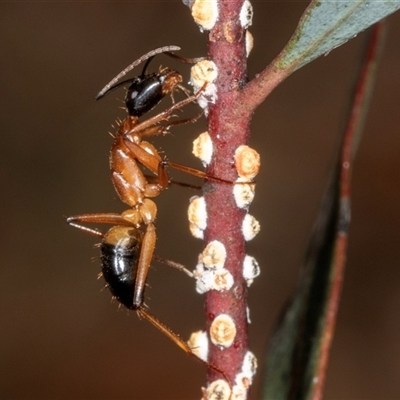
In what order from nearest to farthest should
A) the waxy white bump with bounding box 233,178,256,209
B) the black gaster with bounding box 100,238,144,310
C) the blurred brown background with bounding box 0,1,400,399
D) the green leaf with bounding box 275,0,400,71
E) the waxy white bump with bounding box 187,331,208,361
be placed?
1. the green leaf with bounding box 275,0,400,71
2. the waxy white bump with bounding box 233,178,256,209
3. the waxy white bump with bounding box 187,331,208,361
4. the black gaster with bounding box 100,238,144,310
5. the blurred brown background with bounding box 0,1,400,399

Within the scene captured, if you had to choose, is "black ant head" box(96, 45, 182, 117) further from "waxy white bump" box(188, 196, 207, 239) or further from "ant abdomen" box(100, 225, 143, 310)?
"waxy white bump" box(188, 196, 207, 239)

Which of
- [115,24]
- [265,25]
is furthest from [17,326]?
[265,25]

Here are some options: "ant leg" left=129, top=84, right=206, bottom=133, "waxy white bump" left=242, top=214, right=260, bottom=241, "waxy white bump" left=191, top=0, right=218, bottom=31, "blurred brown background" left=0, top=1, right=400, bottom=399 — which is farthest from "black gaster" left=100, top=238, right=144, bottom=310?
"blurred brown background" left=0, top=1, right=400, bottom=399

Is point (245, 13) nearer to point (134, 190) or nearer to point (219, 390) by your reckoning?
point (219, 390)

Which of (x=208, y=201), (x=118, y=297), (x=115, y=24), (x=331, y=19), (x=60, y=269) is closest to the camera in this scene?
(x=331, y=19)

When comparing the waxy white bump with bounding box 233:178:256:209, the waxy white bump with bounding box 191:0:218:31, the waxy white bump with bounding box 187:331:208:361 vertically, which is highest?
the waxy white bump with bounding box 191:0:218:31

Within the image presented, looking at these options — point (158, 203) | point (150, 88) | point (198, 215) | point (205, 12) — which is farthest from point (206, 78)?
point (158, 203)

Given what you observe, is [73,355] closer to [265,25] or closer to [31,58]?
[31,58]
